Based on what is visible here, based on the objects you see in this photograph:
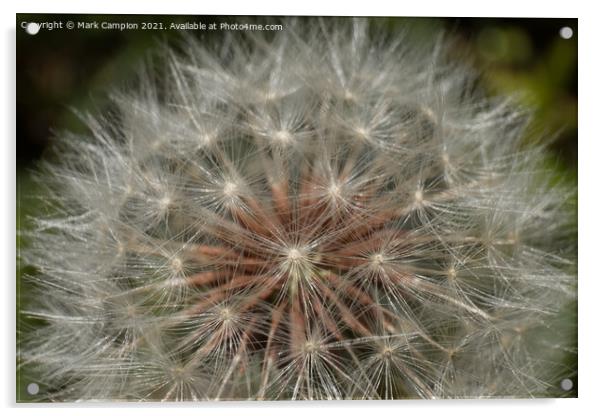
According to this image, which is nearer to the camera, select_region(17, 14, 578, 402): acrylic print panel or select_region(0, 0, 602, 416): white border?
select_region(17, 14, 578, 402): acrylic print panel

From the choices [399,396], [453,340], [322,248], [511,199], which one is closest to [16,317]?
[322,248]

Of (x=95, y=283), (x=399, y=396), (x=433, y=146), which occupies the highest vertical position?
(x=433, y=146)

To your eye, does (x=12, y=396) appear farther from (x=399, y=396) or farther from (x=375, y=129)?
(x=375, y=129)

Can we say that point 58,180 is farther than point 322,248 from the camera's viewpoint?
Yes
